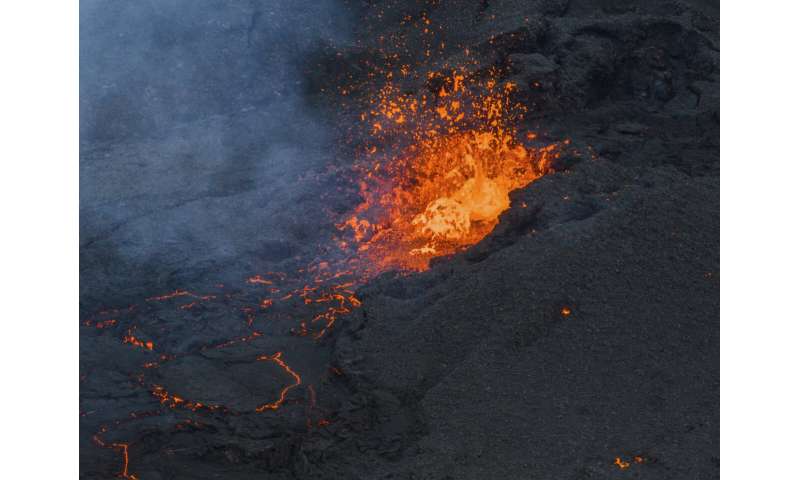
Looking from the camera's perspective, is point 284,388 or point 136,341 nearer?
point 284,388

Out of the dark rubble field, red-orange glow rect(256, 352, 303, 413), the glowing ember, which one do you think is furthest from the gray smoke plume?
red-orange glow rect(256, 352, 303, 413)

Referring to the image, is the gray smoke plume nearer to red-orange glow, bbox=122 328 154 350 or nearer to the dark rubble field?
the dark rubble field

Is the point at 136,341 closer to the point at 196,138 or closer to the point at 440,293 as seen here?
the point at 440,293

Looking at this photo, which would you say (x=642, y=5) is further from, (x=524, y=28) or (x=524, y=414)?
(x=524, y=414)

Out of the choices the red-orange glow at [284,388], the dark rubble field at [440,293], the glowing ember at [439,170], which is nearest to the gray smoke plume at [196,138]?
the dark rubble field at [440,293]

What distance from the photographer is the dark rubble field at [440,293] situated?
4930mm

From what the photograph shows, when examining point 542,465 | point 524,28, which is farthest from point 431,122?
point 542,465

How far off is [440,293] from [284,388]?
47.5 inches

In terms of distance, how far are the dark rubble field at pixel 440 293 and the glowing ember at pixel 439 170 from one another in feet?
0.82

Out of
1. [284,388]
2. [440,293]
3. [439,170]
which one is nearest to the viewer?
[284,388]

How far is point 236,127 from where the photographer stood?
9.76 metres

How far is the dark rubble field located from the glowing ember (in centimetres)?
25

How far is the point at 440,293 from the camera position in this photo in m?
6.05

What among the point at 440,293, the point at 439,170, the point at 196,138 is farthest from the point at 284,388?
the point at 196,138
